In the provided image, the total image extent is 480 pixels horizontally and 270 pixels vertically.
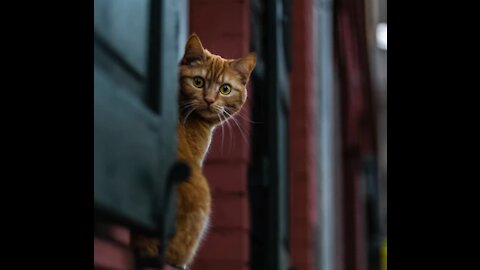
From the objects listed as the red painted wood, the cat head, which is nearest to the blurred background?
the red painted wood

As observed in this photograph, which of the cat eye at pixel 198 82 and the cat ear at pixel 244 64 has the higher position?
the cat ear at pixel 244 64

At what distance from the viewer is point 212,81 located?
1596 mm

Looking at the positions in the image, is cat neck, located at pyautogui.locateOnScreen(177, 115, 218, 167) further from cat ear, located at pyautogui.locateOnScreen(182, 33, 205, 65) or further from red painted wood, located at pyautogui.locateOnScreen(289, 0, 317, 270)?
red painted wood, located at pyautogui.locateOnScreen(289, 0, 317, 270)

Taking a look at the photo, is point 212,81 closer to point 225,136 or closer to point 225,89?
point 225,89

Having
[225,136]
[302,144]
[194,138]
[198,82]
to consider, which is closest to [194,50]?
[198,82]

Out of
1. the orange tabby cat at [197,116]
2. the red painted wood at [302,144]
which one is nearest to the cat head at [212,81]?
the orange tabby cat at [197,116]

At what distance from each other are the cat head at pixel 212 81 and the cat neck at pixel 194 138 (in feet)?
0.11

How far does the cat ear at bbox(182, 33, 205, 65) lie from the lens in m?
1.58

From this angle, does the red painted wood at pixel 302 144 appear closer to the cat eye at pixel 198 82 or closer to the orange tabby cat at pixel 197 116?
the orange tabby cat at pixel 197 116

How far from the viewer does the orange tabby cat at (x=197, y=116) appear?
5.26ft
